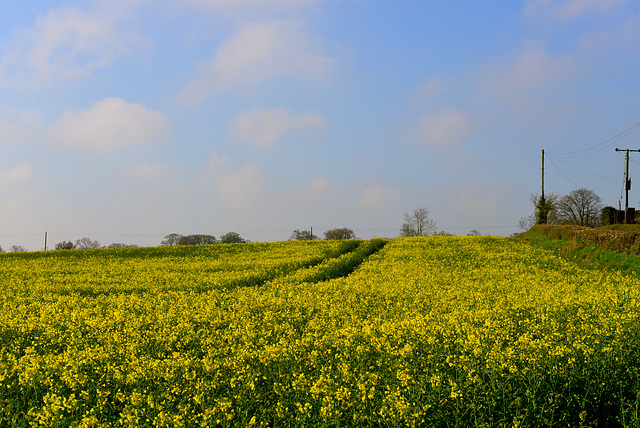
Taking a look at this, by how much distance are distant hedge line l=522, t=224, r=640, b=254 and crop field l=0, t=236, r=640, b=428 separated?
→ 1372cm

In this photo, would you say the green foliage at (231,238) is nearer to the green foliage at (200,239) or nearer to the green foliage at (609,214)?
the green foliage at (200,239)

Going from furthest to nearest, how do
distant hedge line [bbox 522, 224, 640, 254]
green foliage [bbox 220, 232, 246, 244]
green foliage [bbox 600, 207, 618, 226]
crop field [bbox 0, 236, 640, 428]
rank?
green foliage [bbox 220, 232, 246, 244]
green foliage [bbox 600, 207, 618, 226]
distant hedge line [bbox 522, 224, 640, 254]
crop field [bbox 0, 236, 640, 428]

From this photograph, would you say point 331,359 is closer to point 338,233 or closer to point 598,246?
point 598,246

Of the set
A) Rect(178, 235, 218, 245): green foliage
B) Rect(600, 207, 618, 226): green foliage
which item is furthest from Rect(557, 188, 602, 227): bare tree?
Rect(178, 235, 218, 245): green foliage

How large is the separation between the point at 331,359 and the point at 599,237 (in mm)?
Result: 30871

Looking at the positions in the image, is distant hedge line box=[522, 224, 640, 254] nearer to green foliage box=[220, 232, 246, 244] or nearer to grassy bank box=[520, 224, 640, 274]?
grassy bank box=[520, 224, 640, 274]

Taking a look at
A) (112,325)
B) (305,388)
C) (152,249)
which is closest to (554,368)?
(305,388)

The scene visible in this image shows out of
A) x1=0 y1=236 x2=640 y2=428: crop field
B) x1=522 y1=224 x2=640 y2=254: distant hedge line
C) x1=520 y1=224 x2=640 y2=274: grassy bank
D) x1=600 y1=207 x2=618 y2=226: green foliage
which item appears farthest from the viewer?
x1=600 y1=207 x2=618 y2=226: green foliage

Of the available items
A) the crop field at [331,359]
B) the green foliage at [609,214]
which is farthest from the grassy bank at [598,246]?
the green foliage at [609,214]

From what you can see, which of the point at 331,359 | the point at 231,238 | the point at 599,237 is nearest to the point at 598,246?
the point at 599,237

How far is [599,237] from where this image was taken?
109ft

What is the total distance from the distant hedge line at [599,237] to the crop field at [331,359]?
13717 millimetres

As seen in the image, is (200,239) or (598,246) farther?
(200,239)

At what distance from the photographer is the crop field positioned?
250 inches
